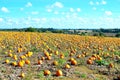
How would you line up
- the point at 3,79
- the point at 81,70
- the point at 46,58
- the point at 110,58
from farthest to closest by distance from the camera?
the point at 110,58 → the point at 46,58 → the point at 81,70 → the point at 3,79

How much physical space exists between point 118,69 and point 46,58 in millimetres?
3457

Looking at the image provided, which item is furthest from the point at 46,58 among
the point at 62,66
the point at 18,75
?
the point at 18,75

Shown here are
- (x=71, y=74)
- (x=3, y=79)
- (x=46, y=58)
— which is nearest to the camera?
(x=3, y=79)

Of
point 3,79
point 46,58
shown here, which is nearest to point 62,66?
point 46,58

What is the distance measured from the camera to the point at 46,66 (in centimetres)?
1172

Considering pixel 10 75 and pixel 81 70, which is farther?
pixel 81 70

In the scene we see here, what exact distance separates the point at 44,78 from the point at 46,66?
2.16 m

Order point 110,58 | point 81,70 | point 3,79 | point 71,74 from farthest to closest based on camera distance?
point 110,58 < point 81,70 < point 71,74 < point 3,79

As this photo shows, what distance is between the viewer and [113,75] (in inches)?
428

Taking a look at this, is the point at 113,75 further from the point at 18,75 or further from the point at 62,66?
the point at 18,75

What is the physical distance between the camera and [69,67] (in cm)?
1144

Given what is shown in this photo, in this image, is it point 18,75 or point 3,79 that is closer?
point 3,79

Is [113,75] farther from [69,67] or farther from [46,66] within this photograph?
[46,66]

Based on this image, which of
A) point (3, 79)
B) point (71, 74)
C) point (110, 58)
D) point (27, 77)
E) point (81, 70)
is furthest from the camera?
point (110, 58)
